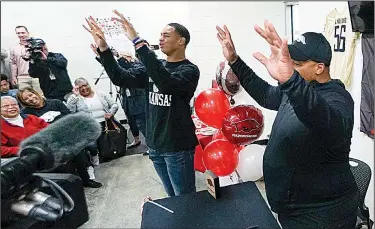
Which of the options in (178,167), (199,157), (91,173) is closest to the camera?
(178,167)

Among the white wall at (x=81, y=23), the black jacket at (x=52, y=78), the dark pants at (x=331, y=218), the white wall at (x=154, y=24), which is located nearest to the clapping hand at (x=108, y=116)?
the black jacket at (x=52, y=78)

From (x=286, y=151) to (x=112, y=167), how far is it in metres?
3.04

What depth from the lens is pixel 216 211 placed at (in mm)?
1140

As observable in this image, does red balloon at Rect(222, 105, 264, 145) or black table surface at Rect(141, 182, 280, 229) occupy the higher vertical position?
black table surface at Rect(141, 182, 280, 229)

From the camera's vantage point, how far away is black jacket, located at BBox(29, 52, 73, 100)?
3707 millimetres

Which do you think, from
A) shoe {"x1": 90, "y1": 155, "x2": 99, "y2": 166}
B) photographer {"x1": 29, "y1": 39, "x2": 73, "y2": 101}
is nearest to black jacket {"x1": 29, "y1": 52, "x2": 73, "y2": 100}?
photographer {"x1": 29, "y1": 39, "x2": 73, "y2": 101}

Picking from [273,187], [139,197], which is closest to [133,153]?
[139,197]

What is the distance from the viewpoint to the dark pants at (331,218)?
1234mm

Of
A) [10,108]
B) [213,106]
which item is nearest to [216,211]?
[213,106]

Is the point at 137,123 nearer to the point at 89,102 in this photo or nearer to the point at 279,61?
the point at 89,102

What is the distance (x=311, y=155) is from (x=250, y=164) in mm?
1150

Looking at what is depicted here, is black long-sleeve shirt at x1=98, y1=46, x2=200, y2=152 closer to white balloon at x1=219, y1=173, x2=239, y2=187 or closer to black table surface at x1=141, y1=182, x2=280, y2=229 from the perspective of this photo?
black table surface at x1=141, y1=182, x2=280, y2=229

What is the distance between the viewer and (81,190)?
66 cm

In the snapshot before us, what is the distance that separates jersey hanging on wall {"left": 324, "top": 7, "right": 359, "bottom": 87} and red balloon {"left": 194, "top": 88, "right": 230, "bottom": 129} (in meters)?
0.96
